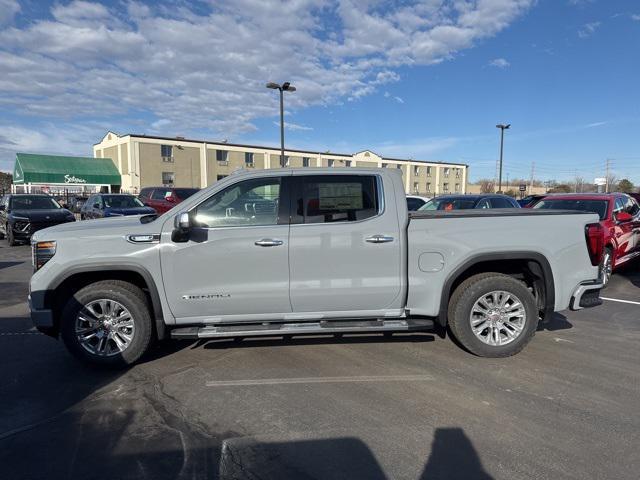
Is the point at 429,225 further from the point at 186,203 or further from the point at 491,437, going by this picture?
the point at 186,203

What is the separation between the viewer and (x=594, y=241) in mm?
4484

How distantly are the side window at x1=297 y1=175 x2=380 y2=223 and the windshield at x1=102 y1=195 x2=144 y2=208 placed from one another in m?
12.4

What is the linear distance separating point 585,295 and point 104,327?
16.5 ft

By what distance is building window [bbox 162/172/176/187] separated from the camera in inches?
2115

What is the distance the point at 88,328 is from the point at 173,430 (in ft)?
5.54

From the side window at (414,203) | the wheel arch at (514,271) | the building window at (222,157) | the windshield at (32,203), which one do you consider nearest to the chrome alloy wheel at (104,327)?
the wheel arch at (514,271)

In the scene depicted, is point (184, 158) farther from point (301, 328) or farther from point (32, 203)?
point (301, 328)

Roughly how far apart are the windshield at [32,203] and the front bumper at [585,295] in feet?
50.8

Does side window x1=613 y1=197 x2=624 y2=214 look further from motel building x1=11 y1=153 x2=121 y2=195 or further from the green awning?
the green awning

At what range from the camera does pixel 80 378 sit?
4156 mm

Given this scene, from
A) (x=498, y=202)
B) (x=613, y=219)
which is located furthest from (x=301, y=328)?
(x=498, y=202)

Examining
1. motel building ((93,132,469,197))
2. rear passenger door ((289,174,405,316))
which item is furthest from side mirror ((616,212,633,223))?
motel building ((93,132,469,197))

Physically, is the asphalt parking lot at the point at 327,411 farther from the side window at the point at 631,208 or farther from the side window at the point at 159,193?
Answer: the side window at the point at 159,193

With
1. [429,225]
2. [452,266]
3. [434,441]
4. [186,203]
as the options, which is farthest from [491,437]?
[186,203]
